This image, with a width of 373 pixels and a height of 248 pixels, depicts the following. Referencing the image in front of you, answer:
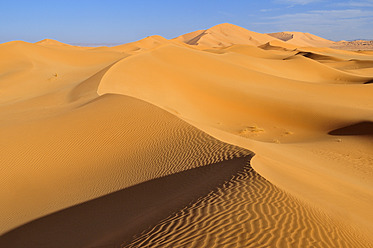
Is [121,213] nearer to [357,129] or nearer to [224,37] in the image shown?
[357,129]

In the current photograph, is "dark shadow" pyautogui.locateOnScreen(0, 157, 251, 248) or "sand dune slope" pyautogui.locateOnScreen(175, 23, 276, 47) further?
"sand dune slope" pyautogui.locateOnScreen(175, 23, 276, 47)

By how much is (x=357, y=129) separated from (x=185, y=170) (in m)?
9.92

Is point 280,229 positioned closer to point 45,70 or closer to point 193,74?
point 193,74

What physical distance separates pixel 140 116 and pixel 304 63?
32275mm

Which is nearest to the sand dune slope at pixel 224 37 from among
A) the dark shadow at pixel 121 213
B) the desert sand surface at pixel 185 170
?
the desert sand surface at pixel 185 170

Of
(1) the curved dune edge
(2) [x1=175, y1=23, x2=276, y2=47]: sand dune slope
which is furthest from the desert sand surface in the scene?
(2) [x1=175, y1=23, x2=276, y2=47]: sand dune slope

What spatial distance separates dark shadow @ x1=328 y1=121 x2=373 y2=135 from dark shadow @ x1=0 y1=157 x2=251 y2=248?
28.9 ft

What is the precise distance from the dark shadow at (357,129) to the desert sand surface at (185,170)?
0.20 feet

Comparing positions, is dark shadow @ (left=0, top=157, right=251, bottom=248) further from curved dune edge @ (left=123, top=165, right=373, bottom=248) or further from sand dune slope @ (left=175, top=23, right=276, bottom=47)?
sand dune slope @ (left=175, top=23, right=276, bottom=47)

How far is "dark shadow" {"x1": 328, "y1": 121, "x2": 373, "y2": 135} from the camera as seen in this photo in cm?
1454

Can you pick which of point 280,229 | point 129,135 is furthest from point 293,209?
point 129,135

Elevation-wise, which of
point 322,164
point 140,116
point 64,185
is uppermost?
point 140,116

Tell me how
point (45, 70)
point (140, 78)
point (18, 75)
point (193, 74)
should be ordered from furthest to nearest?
point (45, 70) < point (18, 75) < point (193, 74) < point (140, 78)

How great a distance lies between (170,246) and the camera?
14.5 ft
